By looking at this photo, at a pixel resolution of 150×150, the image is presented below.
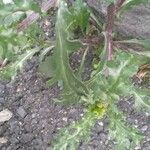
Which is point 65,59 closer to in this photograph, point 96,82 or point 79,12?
point 96,82

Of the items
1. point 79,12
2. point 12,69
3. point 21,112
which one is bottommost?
point 21,112

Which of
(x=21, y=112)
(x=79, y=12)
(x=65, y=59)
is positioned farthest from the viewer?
(x=21, y=112)

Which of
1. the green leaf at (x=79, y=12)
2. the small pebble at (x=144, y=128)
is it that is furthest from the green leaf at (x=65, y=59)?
the small pebble at (x=144, y=128)

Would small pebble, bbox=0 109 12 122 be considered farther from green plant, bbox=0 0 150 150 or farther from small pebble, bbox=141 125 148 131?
small pebble, bbox=141 125 148 131

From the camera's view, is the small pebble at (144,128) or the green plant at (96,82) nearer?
the green plant at (96,82)

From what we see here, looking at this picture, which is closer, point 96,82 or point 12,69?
point 96,82

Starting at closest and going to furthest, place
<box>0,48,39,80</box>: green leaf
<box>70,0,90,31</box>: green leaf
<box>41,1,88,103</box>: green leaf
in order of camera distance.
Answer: <box>41,1,88,103</box>: green leaf
<box>70,0,90,31</box>: green leaf
<box>0,48,39,80</box>: green leaf

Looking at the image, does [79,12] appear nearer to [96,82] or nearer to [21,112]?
[96,82]

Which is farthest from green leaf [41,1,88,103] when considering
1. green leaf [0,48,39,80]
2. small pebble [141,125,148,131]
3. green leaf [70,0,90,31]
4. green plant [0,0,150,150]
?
small pebble [141,125,148,131]

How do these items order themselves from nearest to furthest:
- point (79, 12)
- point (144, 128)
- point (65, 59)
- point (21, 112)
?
point (65, 59) < point (79, 12) < point (144, 128) < point (21, 112)

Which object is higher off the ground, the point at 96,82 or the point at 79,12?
the point at 79,12

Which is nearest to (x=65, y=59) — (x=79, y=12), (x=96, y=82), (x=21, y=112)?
(x=96, y=82)

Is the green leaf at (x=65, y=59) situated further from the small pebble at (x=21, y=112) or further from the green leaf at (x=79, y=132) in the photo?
the small pebble at (x=21, y=112)
